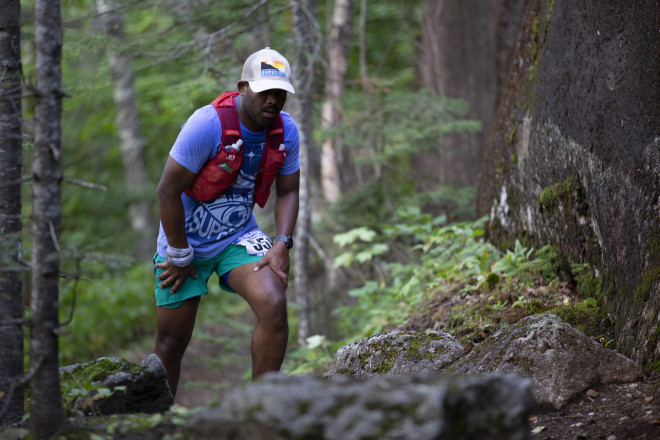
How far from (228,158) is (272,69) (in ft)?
2.07

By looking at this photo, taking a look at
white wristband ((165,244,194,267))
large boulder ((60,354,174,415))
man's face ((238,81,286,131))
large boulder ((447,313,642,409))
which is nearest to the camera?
large boulder ((60,354,174,415))

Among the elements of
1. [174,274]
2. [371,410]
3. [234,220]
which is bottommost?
[371,410]

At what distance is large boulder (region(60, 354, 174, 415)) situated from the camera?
3.68 metres

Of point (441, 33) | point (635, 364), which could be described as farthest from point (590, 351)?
point (441, 33)

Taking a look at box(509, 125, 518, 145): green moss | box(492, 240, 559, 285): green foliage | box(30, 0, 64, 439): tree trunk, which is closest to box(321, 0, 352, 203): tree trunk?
box(509, 125, 518, 145): green moss

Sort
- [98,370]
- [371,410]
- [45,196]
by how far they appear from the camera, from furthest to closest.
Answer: [98,370] < [45,196] < [371,410]

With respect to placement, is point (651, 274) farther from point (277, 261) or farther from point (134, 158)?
point (134, 158)

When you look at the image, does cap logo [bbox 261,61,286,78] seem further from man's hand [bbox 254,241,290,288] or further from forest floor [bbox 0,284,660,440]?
forest floor [bbox 0,284,660,440]

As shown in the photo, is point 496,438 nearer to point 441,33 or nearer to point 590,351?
point 590,351

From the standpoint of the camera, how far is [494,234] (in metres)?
6.92

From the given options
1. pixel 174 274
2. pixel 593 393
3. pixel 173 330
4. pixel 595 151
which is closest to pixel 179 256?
pixel 174 274

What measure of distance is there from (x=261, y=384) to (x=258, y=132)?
7.57 feet

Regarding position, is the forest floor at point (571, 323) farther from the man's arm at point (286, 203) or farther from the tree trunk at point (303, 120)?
the tree trunk at point (303, 120)

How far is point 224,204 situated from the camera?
4445 millimetres
